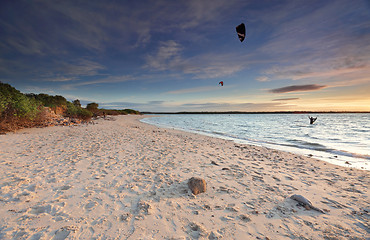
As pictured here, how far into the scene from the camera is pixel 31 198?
3.74 metres

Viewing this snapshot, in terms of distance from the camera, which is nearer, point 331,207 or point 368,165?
point 331,207

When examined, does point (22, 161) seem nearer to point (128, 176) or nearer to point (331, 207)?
point (128, 176)

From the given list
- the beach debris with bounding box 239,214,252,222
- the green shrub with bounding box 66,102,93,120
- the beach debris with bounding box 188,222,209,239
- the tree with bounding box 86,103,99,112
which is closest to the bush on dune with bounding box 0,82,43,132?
the green shrub with bounding box 66,102,93,120

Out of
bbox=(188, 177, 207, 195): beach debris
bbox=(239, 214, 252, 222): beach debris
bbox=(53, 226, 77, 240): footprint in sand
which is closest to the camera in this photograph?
bbox=(53, 226, 77, 240): footprint in sand

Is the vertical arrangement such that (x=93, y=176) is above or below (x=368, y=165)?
above

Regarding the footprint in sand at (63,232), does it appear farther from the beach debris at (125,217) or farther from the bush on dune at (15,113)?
the bush on dune at (15,113)

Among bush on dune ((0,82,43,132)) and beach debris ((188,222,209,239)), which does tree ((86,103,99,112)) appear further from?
beach debris ((188,222,209,239))

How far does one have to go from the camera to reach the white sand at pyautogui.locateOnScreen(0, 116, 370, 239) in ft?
9.60

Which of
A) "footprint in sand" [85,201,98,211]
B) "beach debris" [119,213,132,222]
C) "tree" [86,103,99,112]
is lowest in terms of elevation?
"beach debris" [119,213,132,222]

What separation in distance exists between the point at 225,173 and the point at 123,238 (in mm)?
4144

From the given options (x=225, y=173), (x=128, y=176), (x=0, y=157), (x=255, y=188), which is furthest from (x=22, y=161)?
(x=255, y=188)

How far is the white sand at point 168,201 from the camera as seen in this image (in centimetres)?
293

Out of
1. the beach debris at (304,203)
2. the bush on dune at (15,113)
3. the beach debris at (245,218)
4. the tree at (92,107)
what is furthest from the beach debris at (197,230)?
the tree at (92,107)

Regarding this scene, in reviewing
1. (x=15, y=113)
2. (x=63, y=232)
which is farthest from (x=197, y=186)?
(x=15, y=113)
